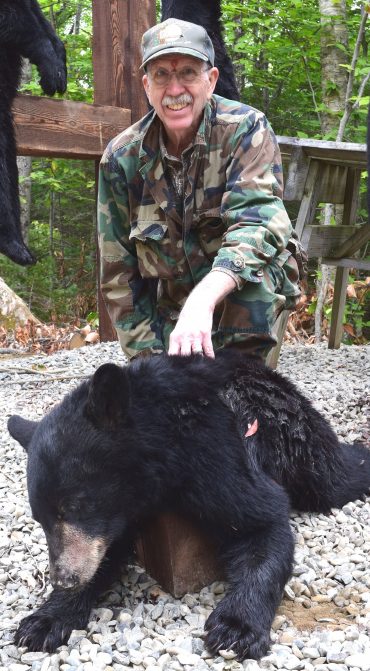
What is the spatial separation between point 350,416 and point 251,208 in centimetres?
179

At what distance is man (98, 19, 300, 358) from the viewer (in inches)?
128

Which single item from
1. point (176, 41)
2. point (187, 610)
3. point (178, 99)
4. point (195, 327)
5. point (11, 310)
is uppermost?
point (176, 41)

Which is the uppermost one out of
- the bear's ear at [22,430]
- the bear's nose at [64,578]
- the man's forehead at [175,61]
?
the man's forehead at [175,61]

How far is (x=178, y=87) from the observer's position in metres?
3.27

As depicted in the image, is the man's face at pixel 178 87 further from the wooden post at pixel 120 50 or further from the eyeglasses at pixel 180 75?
the wooden post at pixel 120 50

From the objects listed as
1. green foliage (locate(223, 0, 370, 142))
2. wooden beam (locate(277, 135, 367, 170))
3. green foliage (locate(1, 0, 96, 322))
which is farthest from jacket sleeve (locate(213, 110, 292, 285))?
green foliage (locate(1, 0, 96, 322))

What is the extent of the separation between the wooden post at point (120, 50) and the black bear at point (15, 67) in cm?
102

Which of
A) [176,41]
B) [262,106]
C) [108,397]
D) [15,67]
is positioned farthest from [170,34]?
[262,106]

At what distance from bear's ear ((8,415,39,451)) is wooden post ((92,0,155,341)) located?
4212 millimetres

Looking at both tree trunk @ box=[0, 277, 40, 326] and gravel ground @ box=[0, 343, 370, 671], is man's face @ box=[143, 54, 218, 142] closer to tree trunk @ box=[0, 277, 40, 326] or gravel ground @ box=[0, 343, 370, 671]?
gravel ground @ box=[0, 343, 370, 671]

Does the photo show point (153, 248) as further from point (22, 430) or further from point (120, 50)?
point (120, 50)

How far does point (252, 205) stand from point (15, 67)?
2840 millimetres

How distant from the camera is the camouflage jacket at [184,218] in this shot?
3.33 metres

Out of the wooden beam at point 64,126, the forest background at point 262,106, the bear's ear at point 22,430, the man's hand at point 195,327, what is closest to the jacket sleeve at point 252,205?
the man's hand at point 195,327
